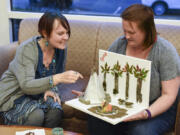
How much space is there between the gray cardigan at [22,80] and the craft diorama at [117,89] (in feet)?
0.99

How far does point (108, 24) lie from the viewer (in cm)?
253

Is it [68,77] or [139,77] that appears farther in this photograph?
[68,77]

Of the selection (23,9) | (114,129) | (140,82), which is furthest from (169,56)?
(23,9)

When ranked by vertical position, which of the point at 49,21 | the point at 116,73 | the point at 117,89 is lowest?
the point at 117,89

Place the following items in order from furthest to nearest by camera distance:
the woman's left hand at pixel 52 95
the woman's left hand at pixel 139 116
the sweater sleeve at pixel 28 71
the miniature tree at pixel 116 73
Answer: the woman's left hand at pixel 52 95 → the sweater sleeve at pixel 28 71 → the miniature tree at pixel 116 73 → the woman's left hand at pixel 139 116

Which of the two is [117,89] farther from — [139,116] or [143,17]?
[143,17]

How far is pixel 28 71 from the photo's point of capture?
1822 mm

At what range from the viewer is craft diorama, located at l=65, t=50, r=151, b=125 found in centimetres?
153

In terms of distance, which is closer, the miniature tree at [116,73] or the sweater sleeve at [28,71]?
the miniature tree at [116,73]

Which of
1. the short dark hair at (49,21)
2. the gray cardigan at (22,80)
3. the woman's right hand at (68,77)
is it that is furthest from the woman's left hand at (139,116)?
the short dark hair at (49,21)

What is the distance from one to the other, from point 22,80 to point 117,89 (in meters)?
0.64

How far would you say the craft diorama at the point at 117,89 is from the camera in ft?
5.02

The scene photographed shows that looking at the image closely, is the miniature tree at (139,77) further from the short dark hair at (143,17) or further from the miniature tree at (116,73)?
the short dark hair at (143,17)

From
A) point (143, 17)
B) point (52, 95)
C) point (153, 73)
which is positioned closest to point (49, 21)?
point (52, 95)
